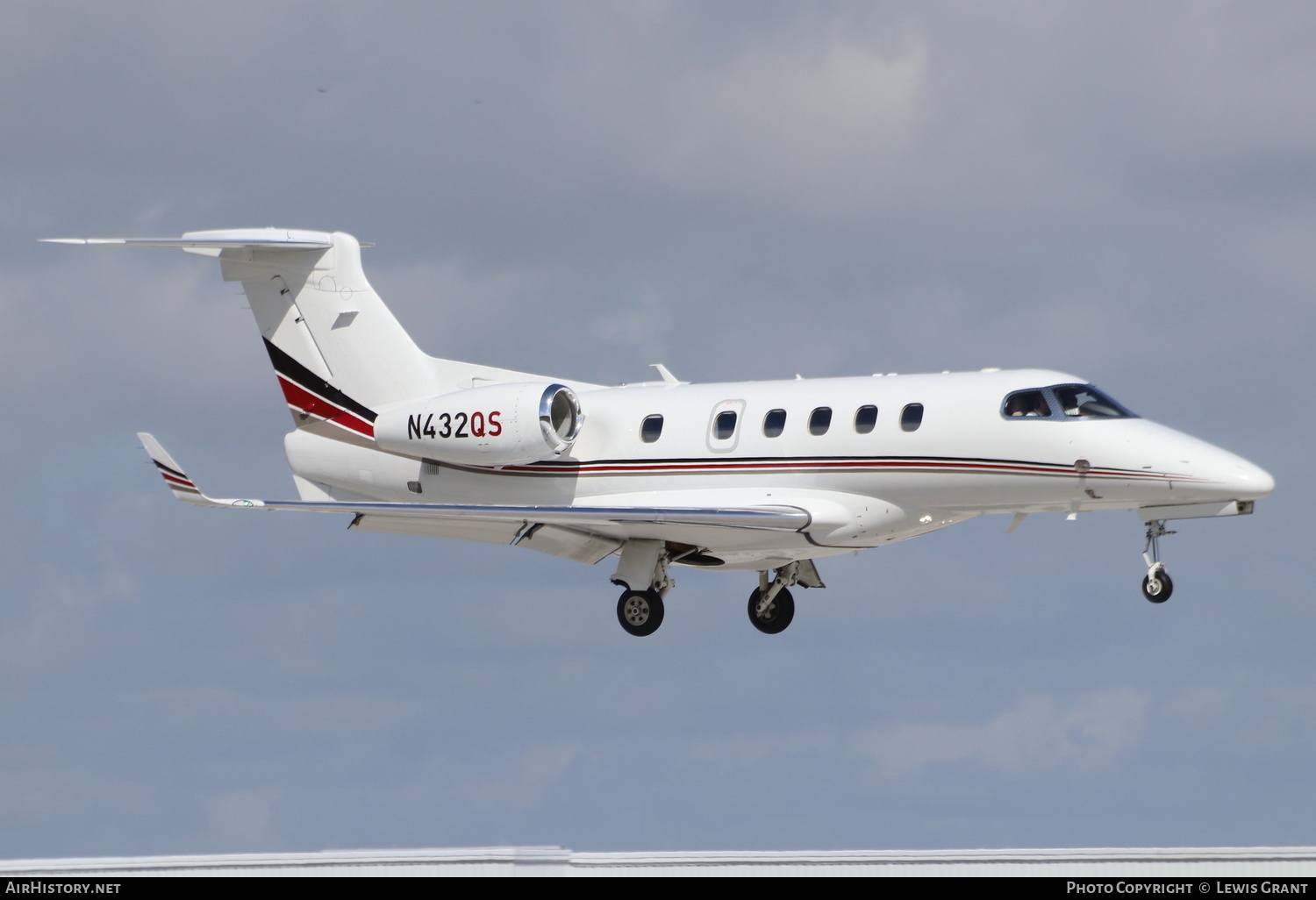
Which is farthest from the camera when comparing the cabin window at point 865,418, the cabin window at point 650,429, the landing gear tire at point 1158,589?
the cabin window at point 650,429

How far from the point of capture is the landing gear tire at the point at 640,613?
3497 cm

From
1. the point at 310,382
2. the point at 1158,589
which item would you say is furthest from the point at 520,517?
the point at 1158,589

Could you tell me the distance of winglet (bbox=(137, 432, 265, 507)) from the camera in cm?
3309

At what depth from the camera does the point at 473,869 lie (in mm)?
28500

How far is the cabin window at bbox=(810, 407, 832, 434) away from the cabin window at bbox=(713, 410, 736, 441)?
142 centimetres

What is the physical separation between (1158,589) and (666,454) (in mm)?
8433

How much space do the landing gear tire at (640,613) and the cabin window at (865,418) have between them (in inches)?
183

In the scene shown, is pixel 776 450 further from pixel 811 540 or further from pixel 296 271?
pixel 296 271

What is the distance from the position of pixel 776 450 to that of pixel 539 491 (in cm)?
462

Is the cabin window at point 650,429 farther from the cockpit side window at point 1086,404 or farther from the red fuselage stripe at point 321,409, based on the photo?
the cockpit side window at point 1086,404

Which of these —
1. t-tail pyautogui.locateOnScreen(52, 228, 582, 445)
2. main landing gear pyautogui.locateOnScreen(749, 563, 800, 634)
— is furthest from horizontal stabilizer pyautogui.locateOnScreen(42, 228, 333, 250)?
main landing gear pyautogui.locateOnScreen(749, 563, 800, 634)

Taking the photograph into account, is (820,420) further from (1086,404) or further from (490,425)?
(490,425)

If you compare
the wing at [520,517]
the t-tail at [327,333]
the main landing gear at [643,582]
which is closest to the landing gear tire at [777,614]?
the main landing gear at [643,582]
